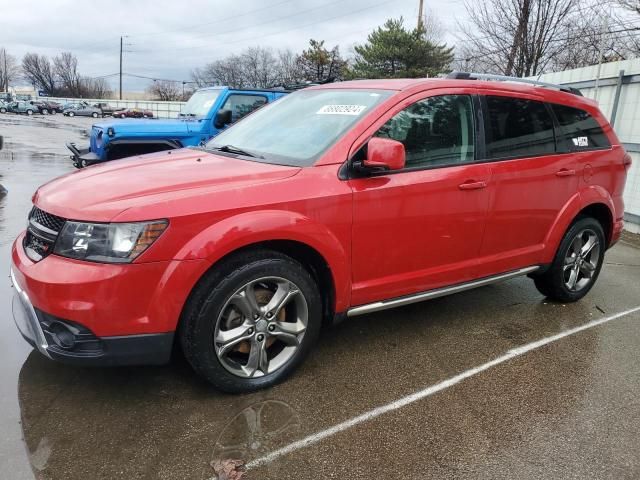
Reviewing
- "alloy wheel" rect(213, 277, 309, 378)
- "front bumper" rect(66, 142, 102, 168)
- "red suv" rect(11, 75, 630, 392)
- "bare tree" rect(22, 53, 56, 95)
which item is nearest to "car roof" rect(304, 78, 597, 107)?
"red suv" rect(11, 75, 630, 392)

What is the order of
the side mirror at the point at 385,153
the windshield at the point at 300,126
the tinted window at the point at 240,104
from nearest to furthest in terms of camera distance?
the side mirror at the point at 385,153 → the windshield at the point at 300,126 → the tinted window at the point at 240,104

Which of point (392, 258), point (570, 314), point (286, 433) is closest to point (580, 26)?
point (570, 314)

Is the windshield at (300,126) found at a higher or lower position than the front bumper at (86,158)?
higher

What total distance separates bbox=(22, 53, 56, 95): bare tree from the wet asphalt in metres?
117

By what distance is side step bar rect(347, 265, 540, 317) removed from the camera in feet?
10.8

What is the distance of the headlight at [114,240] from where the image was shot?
2.44 metres

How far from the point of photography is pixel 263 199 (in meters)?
2.77

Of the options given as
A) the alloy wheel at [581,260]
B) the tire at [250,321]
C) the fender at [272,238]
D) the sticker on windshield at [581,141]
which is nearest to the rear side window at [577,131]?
the sticker on windshield at [581,141]

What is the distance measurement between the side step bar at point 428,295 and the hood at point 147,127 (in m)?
5.98

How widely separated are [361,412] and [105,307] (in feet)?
4.83

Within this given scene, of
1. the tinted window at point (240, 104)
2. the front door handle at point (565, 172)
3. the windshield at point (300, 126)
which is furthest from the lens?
the tinted window at point (240, 104)

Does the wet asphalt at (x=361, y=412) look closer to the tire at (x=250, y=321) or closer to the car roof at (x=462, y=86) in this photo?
the tire at (x=250, y=321)

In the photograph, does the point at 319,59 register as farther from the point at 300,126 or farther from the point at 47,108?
the point at 300,126

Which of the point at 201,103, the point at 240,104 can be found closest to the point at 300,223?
the point at 240,104
